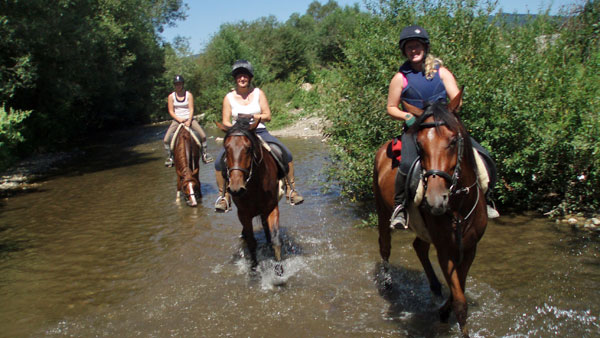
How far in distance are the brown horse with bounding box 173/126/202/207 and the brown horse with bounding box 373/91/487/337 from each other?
7.30 m

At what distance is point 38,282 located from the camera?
7.00 meters

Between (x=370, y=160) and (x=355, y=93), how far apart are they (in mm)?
1549

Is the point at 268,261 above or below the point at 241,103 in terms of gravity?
below

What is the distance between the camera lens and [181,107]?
1177 cm

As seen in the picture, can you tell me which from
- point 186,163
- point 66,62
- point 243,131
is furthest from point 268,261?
point 66,62

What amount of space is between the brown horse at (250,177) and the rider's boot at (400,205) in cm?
214

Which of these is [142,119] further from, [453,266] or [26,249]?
[453,266]

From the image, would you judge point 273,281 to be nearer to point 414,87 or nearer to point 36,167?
point 414,87

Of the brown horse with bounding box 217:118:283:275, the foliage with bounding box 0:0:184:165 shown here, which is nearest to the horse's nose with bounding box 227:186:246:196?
the brown horse with bounding box 217:118:283:275

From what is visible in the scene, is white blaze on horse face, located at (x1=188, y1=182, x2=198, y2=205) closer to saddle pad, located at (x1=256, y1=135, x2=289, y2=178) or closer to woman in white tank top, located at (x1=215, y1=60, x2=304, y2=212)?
woman in white tank top, located at (x1=215, y1=60, x2=304, y2=212)

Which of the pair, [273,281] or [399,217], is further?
[273,281]

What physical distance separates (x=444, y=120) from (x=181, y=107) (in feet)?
29.9

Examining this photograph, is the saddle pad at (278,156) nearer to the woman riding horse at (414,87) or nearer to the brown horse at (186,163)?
the woman riding horse at (414,87)

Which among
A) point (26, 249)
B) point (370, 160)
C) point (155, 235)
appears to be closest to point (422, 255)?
point (370, 160)
